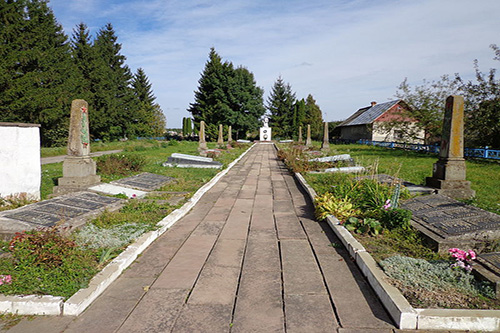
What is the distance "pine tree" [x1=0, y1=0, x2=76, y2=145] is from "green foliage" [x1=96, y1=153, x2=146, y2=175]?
17154mm

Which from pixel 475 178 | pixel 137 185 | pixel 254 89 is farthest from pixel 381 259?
pixel 254 89

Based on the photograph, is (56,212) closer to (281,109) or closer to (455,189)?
(455,189)

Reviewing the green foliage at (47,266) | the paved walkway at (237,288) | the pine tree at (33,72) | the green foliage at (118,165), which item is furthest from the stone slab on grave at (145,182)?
the pine tree at (33,72)

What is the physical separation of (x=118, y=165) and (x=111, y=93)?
32.8 metres

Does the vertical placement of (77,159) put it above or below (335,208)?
above

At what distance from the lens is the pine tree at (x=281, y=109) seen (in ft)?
204

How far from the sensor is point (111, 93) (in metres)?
39.9

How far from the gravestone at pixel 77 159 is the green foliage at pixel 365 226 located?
6074 millimetres

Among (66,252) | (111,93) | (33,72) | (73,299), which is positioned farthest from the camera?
(111,93)

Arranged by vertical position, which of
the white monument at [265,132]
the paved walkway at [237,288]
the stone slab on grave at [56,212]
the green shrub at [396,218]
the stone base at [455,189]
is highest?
the white monument at [265,132]

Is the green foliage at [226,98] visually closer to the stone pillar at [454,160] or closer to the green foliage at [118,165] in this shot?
the green foliage at [118,165]

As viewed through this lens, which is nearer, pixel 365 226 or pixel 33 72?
pixel 365 226

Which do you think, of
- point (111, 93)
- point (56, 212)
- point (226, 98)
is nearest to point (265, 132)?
point (226, 98)

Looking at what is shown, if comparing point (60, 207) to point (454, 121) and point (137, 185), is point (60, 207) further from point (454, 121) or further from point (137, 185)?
point (454, 121)
